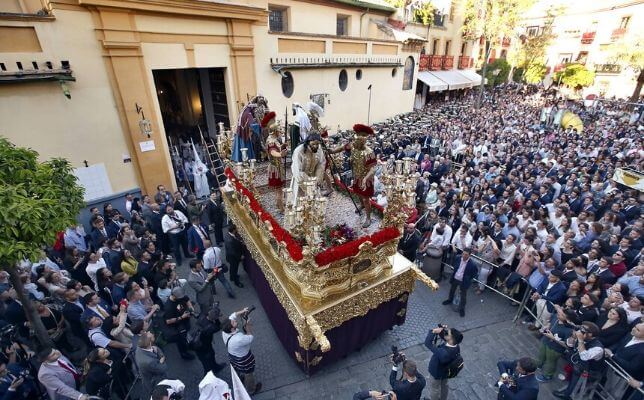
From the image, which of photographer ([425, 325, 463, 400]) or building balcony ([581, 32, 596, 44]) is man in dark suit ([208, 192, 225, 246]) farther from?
building balcony ([581, 32, 596, 44])

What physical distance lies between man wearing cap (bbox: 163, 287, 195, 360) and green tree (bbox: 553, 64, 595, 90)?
1692 inches

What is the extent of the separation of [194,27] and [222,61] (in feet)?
4.84

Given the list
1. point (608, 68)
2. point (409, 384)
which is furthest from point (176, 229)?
point (608, 68)

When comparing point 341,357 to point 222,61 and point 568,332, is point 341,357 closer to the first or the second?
point 568,332

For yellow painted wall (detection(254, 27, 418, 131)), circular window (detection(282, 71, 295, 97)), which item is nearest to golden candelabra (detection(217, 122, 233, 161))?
yellow painted wall (detection(254, 27, 418, 131))

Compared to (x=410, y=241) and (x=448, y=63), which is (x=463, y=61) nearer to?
(x=448, y=63)

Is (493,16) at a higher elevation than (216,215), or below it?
higher

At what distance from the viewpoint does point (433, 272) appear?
7906 mm

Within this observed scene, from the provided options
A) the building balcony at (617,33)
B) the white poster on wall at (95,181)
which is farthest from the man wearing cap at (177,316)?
the building balcony at (617,33)

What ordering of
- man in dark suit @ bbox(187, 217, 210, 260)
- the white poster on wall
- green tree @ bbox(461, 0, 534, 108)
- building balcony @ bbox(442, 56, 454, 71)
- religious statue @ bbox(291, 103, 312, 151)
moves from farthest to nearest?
building balcony @ bbox(442, 56, 454, 71) → green tree @ bbox(461, 0, 534, 108) → the white poster on wall → man in dark suit @ bbox(187, 217, 210, 260) → religious statue @ bbox(291, 103, 312, 151)

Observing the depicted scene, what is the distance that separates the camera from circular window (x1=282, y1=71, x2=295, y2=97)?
14653 mm

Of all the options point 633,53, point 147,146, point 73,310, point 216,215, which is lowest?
point 216,215

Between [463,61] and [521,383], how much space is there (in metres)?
35.6

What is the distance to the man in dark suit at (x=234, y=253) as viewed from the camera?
770 cm
